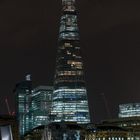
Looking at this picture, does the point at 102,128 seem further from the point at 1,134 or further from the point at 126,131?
the point at 1,134

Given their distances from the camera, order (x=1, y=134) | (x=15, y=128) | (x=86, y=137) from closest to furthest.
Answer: (x=1, y=134)
(x=15, y=128)
(x=86, y=137)

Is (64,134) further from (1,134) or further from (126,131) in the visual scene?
(1,134)

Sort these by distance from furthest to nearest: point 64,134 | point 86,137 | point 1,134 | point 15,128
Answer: point 86,137, point 64,134, point 15,128, point 1,134

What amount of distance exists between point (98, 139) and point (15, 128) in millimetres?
160338

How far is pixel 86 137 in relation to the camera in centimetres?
18838

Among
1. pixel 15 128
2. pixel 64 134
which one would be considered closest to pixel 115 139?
pixel 64 134

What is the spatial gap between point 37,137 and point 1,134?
569ft

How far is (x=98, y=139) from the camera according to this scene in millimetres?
191750

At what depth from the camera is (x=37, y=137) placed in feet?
654

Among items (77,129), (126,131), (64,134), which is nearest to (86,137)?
(77,129)

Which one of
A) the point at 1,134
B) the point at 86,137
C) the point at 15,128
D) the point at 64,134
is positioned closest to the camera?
the point at 1,134

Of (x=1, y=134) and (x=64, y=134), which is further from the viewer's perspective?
(x=64, y=134)

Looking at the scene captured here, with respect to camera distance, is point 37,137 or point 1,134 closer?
point 1,134

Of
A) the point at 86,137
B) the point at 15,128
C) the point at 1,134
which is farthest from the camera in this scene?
the point at 86,137
